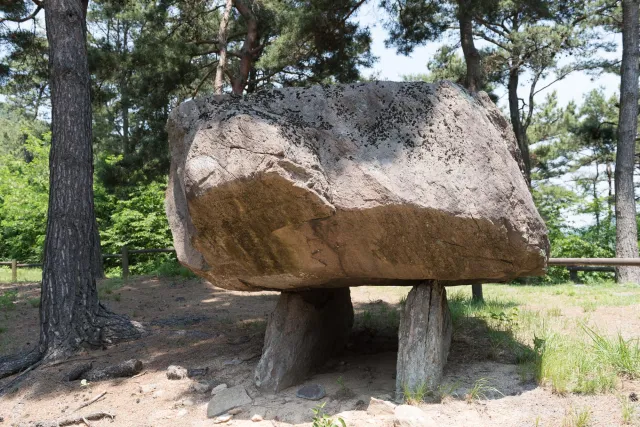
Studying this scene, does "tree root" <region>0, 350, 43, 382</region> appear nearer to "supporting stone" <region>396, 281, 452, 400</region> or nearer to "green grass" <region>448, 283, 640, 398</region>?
"supporting stone" <region>396, 281, 452, 400</region>

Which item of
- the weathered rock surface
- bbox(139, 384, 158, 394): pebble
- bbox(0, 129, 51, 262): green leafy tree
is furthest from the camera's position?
bbox(0, 129, 51, 262): green leafy tree

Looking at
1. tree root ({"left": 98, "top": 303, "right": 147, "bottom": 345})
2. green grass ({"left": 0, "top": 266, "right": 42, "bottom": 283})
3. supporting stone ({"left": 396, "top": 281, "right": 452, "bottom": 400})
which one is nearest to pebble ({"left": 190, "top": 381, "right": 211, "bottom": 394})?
supporting stone ({"left": 396, "top": 281, "right": 452, "bottom": 400})

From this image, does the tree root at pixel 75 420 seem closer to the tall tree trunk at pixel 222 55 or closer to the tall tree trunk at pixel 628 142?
the tall tree trunk at pixel 222 55

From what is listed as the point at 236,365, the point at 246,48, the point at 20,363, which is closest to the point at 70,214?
the point at 20,363

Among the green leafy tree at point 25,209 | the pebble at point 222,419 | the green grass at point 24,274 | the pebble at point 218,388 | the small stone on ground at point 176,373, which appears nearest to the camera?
the pebble at point 222,419

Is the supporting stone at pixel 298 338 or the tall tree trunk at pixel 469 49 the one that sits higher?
the tall tree trunk at pixel 469 49

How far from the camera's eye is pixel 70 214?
5715mm

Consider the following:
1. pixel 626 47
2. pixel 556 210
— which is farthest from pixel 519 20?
pixel 556 210

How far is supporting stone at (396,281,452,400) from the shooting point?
3.64 metres

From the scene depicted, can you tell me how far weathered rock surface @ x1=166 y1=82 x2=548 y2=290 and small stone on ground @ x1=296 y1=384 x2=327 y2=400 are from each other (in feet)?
2.59

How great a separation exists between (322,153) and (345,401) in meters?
1.74

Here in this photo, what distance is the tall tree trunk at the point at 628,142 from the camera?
10.2 meters

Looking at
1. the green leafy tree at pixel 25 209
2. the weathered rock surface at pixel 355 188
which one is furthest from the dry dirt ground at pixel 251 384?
the green leafy tree at pixel 25 209

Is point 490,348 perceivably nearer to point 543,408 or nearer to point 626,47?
point 543,408
